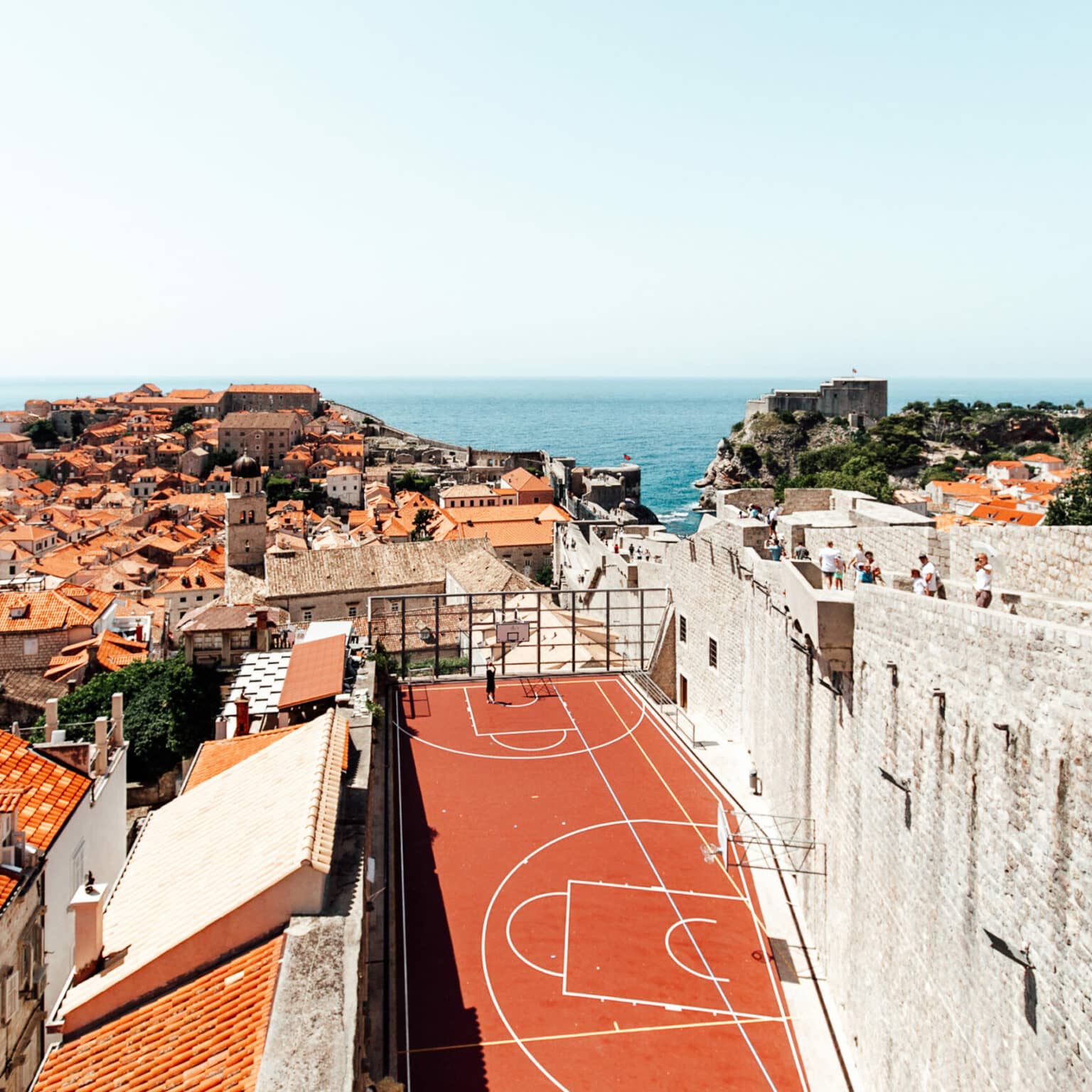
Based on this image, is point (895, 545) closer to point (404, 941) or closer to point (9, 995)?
point (404, 941)

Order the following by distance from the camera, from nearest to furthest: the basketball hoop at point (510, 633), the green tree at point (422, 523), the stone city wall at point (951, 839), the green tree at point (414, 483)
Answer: the stone city wall at point (951, 839)
the basketball hoop at point (510, 633)
the green tree at point (422, 523)
the green tree at point (414, 483)

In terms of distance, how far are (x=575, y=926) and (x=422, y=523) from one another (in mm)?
55589

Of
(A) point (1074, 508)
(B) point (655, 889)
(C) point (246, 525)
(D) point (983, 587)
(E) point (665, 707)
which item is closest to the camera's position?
(D) point (983, 587)

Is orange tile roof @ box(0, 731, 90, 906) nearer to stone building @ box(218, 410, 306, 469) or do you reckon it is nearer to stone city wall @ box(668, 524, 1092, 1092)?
stone city wall @ box(668, 524, 1092, 1092)

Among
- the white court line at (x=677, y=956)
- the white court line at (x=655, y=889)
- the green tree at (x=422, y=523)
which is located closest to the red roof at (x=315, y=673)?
the white court line at (x=655, y=889)

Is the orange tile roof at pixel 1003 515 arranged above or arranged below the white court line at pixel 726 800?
above

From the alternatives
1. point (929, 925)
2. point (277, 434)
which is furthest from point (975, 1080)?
point (277, 434)

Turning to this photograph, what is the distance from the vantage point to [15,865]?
8.66 meters

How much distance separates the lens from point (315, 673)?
16.8m

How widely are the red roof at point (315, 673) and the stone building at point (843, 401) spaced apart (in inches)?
2997

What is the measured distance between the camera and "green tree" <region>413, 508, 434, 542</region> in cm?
6319

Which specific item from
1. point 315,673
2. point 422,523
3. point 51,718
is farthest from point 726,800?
point 422,523

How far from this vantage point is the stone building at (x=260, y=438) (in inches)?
3826

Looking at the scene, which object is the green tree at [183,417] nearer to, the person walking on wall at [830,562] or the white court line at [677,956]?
the white court line at [677,956]
